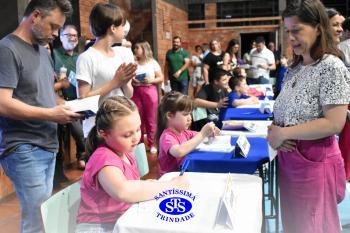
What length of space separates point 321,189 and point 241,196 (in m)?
0.47

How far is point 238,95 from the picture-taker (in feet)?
15.2

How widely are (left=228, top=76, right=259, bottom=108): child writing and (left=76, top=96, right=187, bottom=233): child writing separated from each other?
105 inches

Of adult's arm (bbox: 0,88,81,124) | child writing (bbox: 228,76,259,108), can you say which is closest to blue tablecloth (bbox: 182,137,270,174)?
adult's arm (bbox: 0,88,81,124)

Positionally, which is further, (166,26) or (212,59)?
(166,26)

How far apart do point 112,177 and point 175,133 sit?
101 centimetres

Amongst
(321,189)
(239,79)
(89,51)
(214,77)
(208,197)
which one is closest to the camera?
(208,197)

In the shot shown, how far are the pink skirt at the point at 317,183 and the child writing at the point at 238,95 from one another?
2461 mm

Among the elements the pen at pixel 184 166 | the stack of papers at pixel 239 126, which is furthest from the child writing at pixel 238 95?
the pen at pixel 184 166

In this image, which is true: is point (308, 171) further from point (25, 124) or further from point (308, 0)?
point (25, 124)

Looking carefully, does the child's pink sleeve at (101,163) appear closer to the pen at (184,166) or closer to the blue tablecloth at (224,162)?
Answer: the pen at (184,166)

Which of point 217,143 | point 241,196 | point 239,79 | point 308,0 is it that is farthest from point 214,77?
point 241,196

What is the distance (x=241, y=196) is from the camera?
1518mm

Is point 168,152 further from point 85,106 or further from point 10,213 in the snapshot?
point 10,213

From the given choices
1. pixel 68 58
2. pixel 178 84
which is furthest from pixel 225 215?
pixel 178 84
